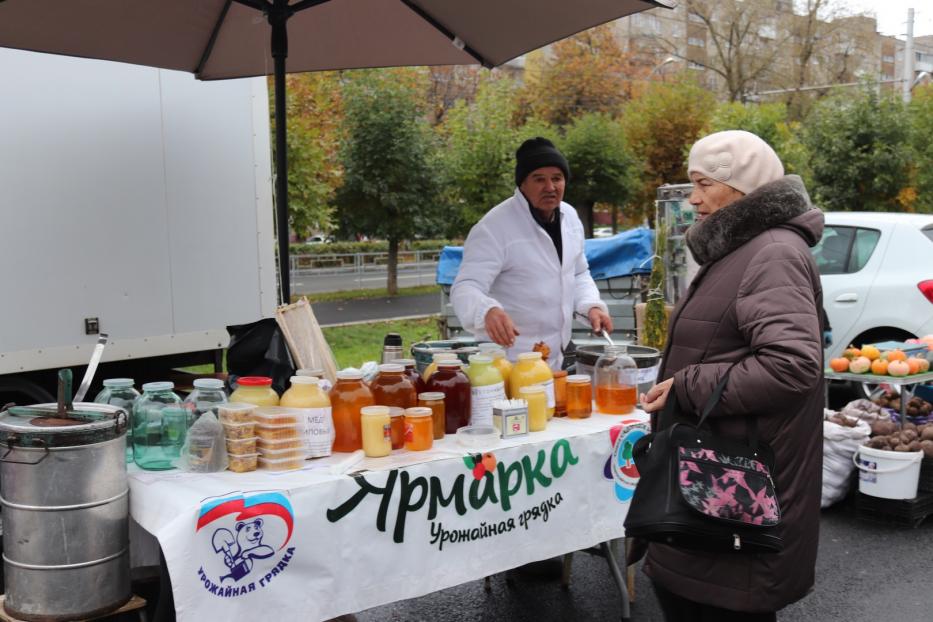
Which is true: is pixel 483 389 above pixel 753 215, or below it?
below

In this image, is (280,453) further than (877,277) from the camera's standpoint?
No

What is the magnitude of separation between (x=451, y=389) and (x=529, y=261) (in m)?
1.13

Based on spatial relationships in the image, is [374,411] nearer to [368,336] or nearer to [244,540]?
[244,540]

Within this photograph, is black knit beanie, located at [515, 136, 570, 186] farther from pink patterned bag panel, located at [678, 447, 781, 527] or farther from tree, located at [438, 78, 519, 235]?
tree, located at [438, 78, 519, 235]

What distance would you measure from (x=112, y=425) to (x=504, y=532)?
1.35 metres

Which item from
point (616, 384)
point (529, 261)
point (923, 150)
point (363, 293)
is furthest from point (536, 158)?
point (363, 293)

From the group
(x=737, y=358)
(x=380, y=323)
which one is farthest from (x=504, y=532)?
(x=380, y=323)

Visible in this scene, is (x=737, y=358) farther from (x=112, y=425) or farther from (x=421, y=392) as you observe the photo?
(x=112, y=425)

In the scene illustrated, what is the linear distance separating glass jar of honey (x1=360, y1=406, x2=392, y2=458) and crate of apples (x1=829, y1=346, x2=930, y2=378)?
12.3 ft

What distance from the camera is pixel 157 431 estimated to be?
2.66 m

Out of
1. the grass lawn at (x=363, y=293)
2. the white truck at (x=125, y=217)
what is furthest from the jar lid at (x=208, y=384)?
the grass lawn at (x=363, y=293)

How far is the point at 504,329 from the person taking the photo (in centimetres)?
348

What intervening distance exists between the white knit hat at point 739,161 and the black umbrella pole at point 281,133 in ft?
7.98

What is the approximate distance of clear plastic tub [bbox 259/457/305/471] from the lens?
2.58 metres
